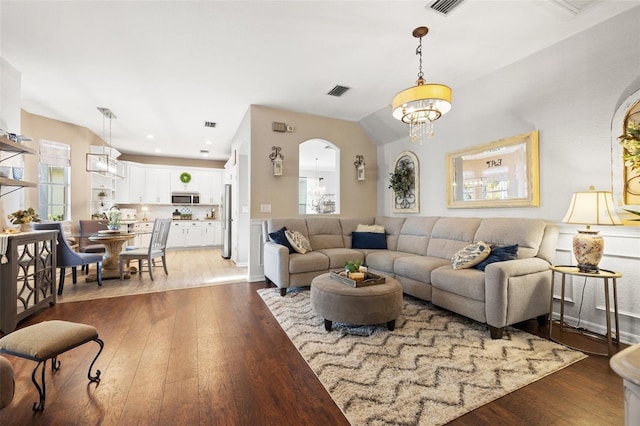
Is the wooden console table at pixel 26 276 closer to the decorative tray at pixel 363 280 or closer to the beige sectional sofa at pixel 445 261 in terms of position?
the beige sectional sofa at pixel 445 261

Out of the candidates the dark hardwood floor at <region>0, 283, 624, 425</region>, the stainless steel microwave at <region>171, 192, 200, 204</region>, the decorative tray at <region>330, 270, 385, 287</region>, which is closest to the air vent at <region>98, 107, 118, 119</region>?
the stainless steel microwave at <region>171, 192, 200, 204</region>

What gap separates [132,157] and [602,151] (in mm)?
9871

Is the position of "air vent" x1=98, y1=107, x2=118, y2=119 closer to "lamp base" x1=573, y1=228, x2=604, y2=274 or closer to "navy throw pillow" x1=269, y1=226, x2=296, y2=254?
"navy throw pillow" x1=269, y1=226, x2=296, y2=254

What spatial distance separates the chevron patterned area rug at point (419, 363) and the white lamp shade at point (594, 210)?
1.08m

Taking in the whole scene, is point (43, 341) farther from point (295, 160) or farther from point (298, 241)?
point (295, 160)

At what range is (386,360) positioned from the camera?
7.06 feet

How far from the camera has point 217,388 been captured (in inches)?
72.1

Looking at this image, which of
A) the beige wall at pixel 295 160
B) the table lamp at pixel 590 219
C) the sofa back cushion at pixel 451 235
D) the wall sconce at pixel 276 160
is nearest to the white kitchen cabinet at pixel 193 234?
the beige wall at pixel 295 160

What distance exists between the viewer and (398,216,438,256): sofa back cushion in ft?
13.3

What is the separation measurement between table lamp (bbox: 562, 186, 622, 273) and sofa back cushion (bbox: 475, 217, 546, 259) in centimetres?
42

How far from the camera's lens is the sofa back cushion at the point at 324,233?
180 inches

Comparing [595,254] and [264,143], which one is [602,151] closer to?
[595,254]

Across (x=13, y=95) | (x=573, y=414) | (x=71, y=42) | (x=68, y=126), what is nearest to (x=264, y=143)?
(x=71, y=42)

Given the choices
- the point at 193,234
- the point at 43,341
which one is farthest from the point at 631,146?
the point at 193,234
